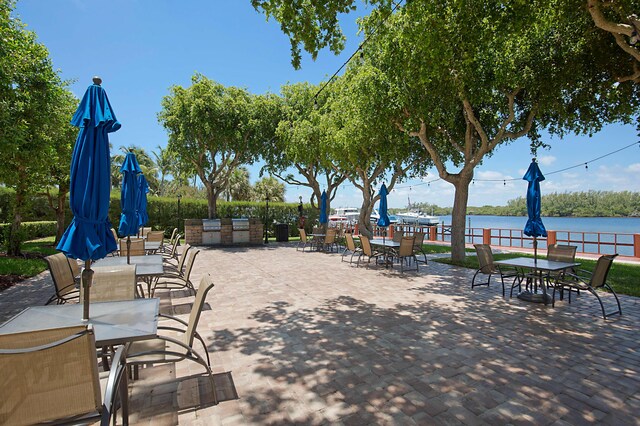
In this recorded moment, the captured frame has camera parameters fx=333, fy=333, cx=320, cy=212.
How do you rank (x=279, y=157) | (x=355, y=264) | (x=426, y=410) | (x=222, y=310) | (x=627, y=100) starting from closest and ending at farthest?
(x=426, y=410), (x=222, y=310), (x=627, y=100), (x=355, y=264), (x=279, y=157)

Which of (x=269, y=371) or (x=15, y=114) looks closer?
(x=269, y=371)

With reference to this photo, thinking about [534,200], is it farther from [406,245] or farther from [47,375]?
[47,375]

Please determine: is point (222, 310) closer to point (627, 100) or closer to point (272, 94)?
point (627, 100)

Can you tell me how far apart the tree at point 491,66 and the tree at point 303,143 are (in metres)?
5.49

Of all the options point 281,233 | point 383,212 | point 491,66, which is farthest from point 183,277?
point 281,233

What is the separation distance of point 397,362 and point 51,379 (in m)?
3.08

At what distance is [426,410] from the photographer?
9.15 ft

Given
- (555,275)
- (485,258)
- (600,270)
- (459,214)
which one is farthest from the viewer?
(459,214)

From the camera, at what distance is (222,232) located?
55.7ft

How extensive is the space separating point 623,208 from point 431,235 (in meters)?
42.3

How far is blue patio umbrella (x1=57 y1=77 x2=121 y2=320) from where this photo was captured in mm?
2893

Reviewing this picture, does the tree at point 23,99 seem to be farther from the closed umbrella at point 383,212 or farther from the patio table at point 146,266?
the closed umbrella at point 383,212

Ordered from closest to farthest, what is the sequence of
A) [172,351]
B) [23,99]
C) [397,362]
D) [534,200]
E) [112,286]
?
[172,351] < [397,362] < [112,286] < [534,200] < [23,99]

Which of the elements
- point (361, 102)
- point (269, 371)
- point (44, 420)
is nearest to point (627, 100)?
point (361, 102)
